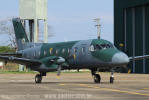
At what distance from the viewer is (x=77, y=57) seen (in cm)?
3158

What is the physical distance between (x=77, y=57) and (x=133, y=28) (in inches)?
2140

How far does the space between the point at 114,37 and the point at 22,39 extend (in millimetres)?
52100

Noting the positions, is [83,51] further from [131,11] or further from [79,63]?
[131,11]

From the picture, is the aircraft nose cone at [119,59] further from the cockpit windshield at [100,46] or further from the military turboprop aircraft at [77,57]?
the cockpit windshield at [100,46]

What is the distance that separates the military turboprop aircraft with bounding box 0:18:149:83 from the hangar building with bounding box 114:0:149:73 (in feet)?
152

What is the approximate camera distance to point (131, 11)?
85.1 metres

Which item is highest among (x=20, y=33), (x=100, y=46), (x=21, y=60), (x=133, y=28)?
(x=133, y=28)

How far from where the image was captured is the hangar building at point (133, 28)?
8081 cm

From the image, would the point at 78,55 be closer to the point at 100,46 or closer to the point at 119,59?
the point at 100,46

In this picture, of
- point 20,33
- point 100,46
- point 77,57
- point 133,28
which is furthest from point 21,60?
point 133,28

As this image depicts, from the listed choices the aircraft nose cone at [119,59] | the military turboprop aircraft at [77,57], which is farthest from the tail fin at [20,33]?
the aircraft nose cone at [119,59]

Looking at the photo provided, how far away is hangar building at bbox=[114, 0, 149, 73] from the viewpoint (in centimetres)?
8081

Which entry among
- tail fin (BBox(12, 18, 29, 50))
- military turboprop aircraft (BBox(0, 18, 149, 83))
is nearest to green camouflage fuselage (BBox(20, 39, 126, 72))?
military turboprop aircraft (BBox(0, 18, 149, 83))

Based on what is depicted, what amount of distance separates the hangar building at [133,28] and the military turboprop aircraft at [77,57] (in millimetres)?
46437
